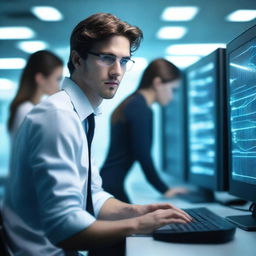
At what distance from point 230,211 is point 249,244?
1.69 feet

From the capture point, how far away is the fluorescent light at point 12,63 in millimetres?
1658

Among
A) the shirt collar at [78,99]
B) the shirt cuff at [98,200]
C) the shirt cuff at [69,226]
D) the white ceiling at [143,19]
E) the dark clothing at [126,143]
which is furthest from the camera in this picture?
the dark clothing at [126,143]

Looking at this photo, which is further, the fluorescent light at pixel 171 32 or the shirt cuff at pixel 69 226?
the fluorescent light at pixel 171 32

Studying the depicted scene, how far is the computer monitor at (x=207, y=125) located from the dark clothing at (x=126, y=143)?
0.24 metres

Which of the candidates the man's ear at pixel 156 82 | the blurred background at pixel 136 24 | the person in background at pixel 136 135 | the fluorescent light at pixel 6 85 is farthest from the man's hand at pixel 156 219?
the fluorescent light at pixel 6 85

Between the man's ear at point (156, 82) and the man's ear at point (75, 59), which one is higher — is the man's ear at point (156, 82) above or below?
above

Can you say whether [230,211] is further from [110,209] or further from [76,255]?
[76,255]

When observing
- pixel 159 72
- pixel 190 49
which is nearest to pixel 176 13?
pixel 190 49

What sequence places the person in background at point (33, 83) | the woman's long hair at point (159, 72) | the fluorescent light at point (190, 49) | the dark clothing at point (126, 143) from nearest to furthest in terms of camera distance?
the fluorescent light at point (190, 49)
the dark clothing at point (126, 143)
the woman's long hair at point (159, 72)
the person in background at point (33, 83)

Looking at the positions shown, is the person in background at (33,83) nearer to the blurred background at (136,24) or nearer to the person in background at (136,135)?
the blurred background at (136,24)

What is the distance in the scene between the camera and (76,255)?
1.01 metres

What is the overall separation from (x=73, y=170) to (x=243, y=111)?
0.57 metres

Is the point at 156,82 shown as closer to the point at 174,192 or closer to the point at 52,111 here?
the point at 174,192

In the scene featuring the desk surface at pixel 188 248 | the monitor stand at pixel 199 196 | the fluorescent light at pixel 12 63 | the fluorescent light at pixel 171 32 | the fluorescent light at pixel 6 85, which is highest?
the fluorescent light at pixel 171 32
